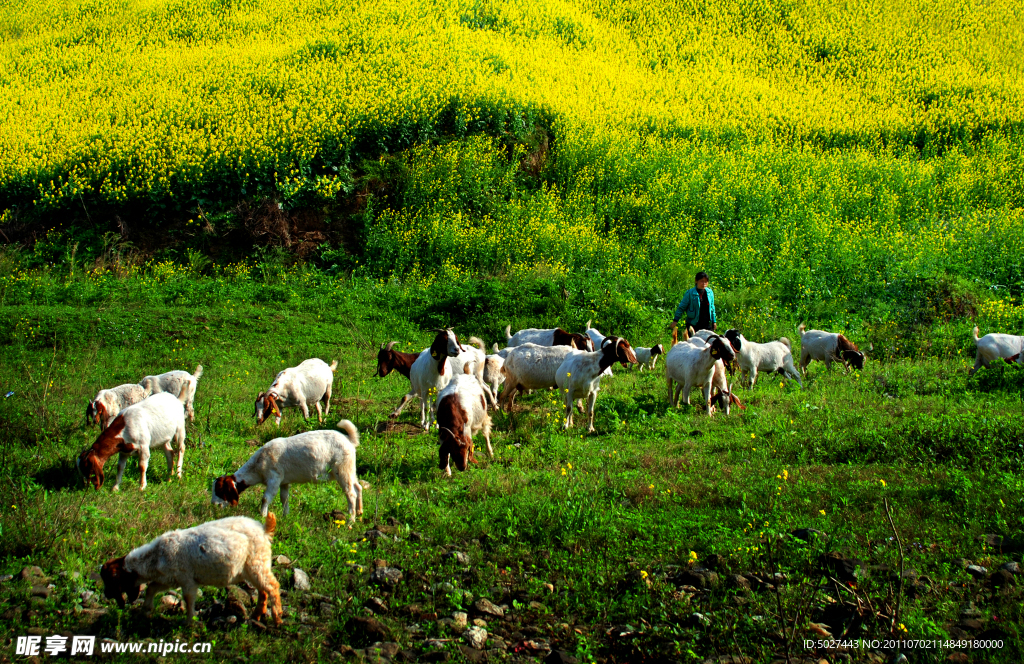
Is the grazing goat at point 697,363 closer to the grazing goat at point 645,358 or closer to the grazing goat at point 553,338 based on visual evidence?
the grazing goat at point 553,338

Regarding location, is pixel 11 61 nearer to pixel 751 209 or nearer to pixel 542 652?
pixel 751 209

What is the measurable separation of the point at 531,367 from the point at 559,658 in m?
6.75

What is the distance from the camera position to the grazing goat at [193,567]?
5.58 metres

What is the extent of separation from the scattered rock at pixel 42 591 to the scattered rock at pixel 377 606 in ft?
8.06

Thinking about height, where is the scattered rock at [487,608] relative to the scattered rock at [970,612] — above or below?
below

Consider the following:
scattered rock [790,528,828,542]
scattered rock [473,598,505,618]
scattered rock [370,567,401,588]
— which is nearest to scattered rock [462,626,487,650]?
scattered rock [473,598,505,618]

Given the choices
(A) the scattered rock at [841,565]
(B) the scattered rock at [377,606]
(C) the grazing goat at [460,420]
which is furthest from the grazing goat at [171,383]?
(A) the scattered rock at [841,565]

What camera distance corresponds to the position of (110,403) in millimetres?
10406

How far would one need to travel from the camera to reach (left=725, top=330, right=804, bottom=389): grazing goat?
42.9 feet

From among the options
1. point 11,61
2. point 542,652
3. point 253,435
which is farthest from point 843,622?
point 11,61

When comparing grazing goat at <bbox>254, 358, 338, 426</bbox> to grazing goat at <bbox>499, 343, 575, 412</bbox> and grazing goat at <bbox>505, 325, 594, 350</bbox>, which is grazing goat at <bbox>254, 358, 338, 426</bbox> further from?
grazing goat at <bbox>505, 325, 594, 350</bbox>

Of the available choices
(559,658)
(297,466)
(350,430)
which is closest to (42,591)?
(297,466)

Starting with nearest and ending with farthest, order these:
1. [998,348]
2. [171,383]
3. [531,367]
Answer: [171,383] → [531,367] → [998,348]

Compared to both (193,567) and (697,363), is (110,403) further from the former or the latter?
(697,363)
